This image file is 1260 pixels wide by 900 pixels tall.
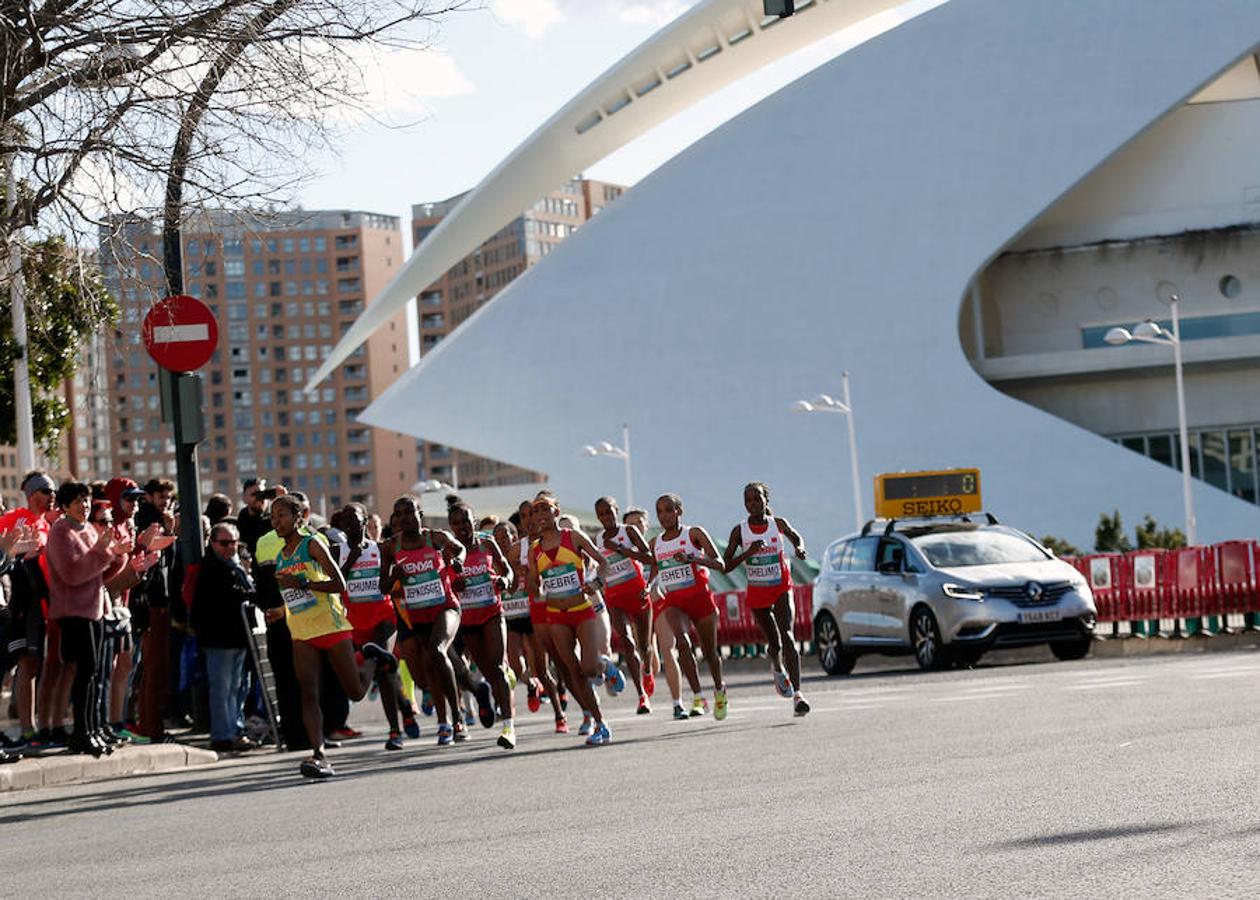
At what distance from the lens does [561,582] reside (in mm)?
14617

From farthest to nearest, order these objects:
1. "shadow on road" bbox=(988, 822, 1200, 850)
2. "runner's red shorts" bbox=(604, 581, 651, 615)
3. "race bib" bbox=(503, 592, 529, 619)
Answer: "race bib" bbox=(503, 592, 529, 619) < "runner's red shorts" bbox=(604, 581, 651, 615) < "shadow on road" bbox=(988, 822, 1200, 850)

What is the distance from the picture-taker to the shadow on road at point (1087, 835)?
743cm

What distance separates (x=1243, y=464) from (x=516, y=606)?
3440cm

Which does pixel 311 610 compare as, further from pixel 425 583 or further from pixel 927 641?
pixel 927 641

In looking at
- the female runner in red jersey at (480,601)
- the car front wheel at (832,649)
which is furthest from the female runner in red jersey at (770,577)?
the car front wheel at (832,649)

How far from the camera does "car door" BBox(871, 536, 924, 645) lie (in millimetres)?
21312

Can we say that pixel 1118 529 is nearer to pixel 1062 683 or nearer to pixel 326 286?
pixel 1062 683

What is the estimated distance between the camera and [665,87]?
47.2 metres

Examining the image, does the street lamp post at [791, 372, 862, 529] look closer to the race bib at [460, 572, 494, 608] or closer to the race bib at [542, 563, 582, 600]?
the race bib at [460, 572, 494, 608]

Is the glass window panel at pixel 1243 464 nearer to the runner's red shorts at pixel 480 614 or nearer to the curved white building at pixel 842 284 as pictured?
the curved white building at pixel 842 284

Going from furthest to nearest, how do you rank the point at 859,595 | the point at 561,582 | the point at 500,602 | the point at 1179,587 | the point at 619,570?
the point at 1179,587 → the point at 859,595 → the point at 619,570 → the point at 500,602 → the point at 561,582

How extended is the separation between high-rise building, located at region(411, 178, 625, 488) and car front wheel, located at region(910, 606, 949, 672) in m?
135

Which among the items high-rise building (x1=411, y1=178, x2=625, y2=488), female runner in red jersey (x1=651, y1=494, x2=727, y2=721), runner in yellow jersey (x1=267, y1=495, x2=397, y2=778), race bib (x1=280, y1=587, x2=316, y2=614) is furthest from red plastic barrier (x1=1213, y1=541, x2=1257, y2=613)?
high-rise building (x1=411, y1=178, x2=625, y2=488)

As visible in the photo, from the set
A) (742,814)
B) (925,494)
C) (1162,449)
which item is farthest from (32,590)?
(1162,449)
